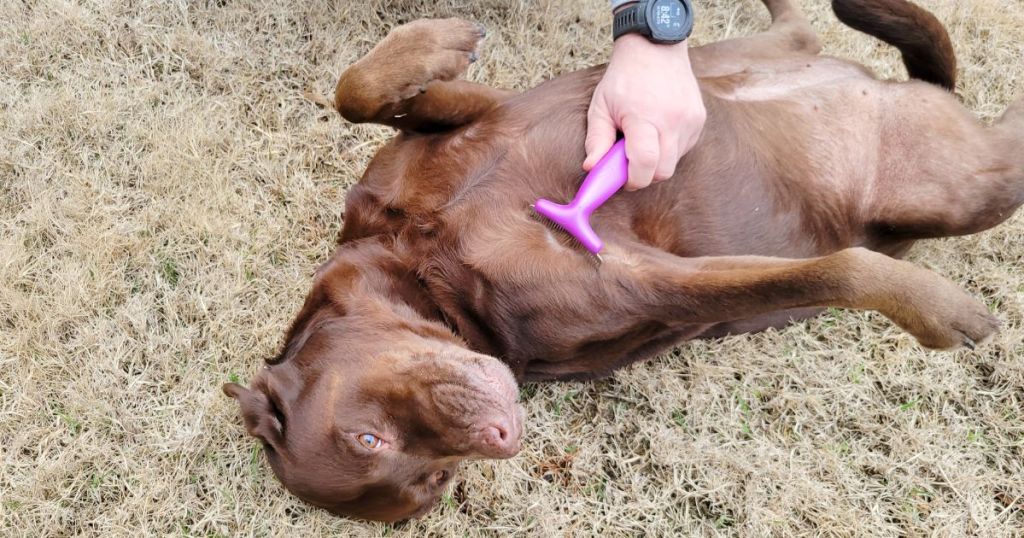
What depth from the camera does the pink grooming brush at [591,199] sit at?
2.49 meters

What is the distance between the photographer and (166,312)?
11.8ft

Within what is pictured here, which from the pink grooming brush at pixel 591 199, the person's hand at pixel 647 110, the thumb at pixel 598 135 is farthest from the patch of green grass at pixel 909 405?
the thumb at pixel 598 135

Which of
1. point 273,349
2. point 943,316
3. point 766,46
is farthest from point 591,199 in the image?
point 273,349

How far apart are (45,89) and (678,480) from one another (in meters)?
3.83

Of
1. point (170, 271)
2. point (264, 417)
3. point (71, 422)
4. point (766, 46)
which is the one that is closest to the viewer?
point (264, 417)

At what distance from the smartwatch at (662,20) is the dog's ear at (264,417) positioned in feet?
6.18

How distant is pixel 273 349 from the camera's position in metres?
3.59

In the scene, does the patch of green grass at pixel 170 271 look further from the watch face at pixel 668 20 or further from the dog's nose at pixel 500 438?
the watch face at pixel 668 20

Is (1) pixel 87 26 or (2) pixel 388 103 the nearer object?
(2) pixel 388 103

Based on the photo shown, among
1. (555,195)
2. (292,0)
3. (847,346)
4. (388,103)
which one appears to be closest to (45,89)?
(292,0)

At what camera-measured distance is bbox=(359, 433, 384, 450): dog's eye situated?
2355 mm

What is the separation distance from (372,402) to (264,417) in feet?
1.39

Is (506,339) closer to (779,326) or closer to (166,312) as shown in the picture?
(779,326)

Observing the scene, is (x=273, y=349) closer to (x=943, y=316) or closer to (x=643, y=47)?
(x=643, y=47)
